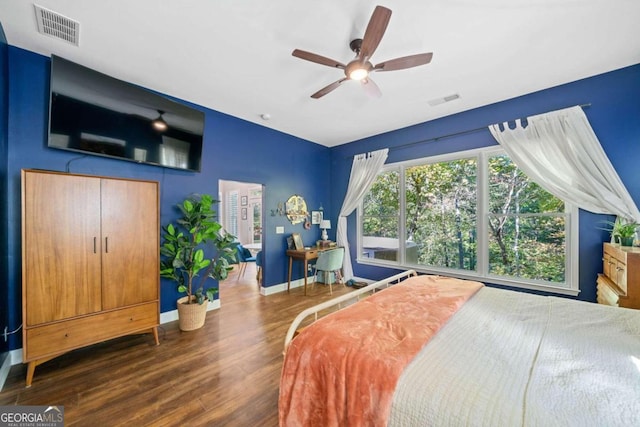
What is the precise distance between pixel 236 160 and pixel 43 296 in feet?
8.20

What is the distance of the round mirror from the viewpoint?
451 cm

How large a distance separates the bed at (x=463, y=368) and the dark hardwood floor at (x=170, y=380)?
2.48ft

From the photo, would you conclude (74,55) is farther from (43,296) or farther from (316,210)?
(316,210)

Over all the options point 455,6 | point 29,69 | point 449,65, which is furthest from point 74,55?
point 449,65

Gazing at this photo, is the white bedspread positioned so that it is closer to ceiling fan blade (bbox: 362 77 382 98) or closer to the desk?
ceiling fan blade (bbox: 362 77 382 98)

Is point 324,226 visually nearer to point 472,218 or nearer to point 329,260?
point 329,260

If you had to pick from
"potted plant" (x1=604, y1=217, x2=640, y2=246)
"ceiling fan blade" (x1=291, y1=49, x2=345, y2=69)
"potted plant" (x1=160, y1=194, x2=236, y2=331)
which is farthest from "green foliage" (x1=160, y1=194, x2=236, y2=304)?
"potted plant" (x1=604, y1=217, x2=640, y2=246)

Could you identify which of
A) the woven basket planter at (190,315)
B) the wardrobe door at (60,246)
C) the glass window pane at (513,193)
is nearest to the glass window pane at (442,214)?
the glass window pane at (513,193)

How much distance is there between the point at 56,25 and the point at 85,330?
2517 millimetres

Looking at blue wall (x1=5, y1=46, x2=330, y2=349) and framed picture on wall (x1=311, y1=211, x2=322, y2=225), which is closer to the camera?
blue wall (x1=5, y1=46, x2=330, y2=349)

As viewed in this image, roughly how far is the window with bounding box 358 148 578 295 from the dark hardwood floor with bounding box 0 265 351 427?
2502 mm

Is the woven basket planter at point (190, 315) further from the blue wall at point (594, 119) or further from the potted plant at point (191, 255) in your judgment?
the blue wall at point (594, 119)

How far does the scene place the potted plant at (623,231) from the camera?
2.20 meters

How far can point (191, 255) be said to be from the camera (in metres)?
2.87
